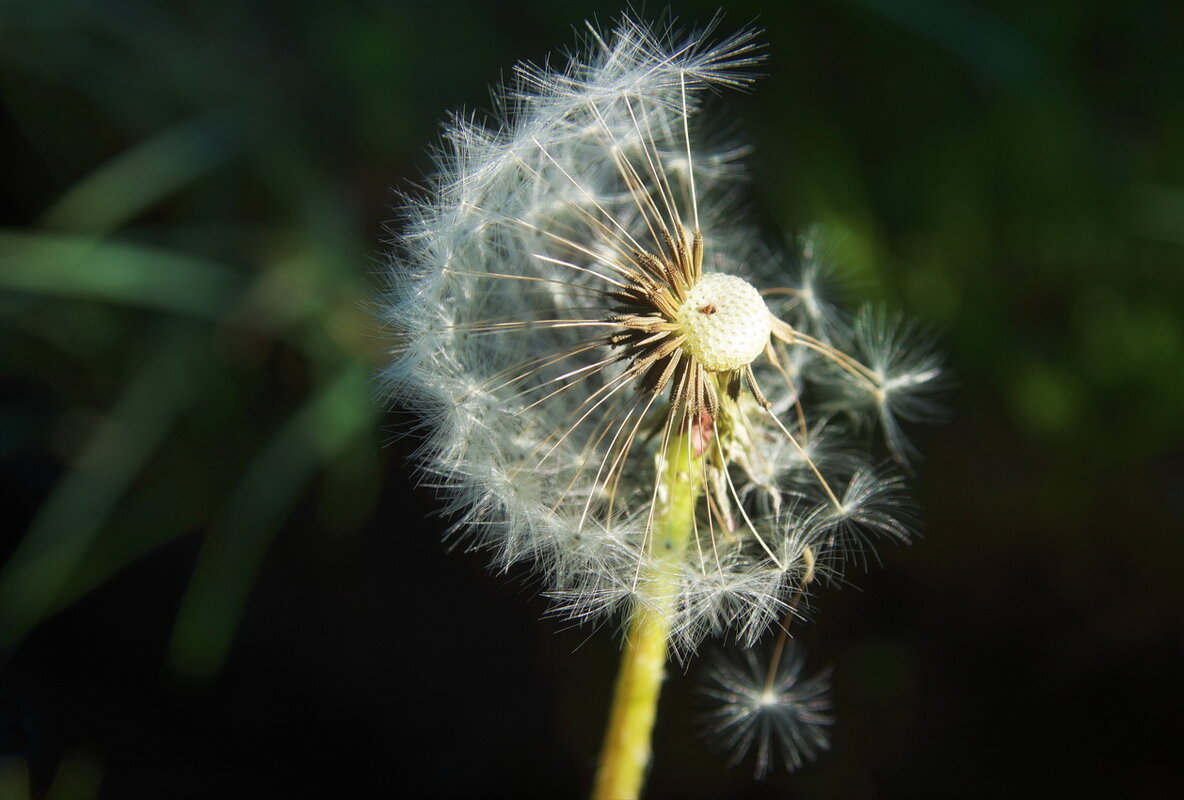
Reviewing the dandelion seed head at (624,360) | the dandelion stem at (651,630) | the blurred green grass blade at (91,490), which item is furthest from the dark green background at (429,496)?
the dandelion stem at (651,630)

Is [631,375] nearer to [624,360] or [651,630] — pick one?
[624,360]

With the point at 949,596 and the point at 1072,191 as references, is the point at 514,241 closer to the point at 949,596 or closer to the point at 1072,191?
the point at 949,596

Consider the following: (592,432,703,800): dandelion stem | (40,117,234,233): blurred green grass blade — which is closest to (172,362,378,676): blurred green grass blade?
(40,117,234,233): blurred green grass blade

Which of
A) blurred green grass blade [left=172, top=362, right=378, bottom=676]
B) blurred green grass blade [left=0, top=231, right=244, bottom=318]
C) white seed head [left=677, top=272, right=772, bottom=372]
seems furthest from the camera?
blurred green grass blade [left=172, top=362, right=378, bottom=676]

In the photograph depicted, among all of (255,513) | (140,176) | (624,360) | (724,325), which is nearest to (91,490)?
(255,513)

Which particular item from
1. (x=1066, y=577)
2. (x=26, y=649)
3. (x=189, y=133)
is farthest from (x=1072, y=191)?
(x=26, y=649)

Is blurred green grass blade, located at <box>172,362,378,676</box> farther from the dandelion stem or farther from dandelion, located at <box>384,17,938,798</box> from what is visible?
the dandelion stem

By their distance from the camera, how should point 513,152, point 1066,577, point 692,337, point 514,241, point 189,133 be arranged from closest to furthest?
1. point 692,337
2. point 513,152
3. point 514,241
4. point 1066,577
5. point 189,133
